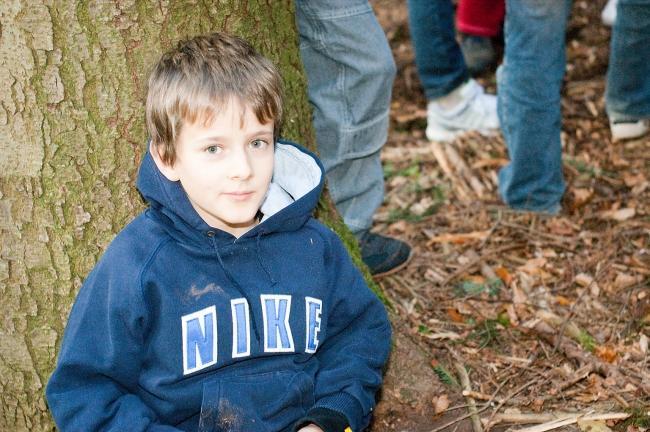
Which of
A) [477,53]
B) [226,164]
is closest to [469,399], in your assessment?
[226,164]

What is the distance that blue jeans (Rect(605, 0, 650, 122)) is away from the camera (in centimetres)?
531

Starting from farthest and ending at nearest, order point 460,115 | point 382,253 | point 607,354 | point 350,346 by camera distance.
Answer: point 460,115 → point 382,253 → point 607,354 → point 350,346

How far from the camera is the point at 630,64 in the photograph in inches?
217

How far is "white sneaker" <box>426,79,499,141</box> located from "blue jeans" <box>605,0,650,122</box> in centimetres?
78

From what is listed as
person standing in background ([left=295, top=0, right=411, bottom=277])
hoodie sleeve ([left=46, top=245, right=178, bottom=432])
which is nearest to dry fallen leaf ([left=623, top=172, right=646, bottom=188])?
person standing in background ([left=295, top=0, right=411, bottom=277])

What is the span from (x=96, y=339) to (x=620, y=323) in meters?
2.46

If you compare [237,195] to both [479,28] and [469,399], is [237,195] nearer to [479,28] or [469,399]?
[469,399]

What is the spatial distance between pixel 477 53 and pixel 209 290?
15.7 ft

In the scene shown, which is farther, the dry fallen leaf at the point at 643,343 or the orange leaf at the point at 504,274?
the orange leaf at the point at 504,274

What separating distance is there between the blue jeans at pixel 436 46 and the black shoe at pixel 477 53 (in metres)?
0.90

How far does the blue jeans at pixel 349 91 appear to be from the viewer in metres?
3.65

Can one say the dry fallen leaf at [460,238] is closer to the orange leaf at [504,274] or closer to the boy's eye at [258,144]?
the orange leaf at [504,274]

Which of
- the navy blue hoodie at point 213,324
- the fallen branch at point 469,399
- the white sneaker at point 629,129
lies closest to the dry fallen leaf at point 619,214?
the white sneaker at point 629,129

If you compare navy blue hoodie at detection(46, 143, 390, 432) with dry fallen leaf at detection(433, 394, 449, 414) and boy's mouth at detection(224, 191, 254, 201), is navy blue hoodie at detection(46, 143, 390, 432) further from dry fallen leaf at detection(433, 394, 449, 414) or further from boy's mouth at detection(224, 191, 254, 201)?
dry fallen leaf at detection(433, 394, 449, 414)
